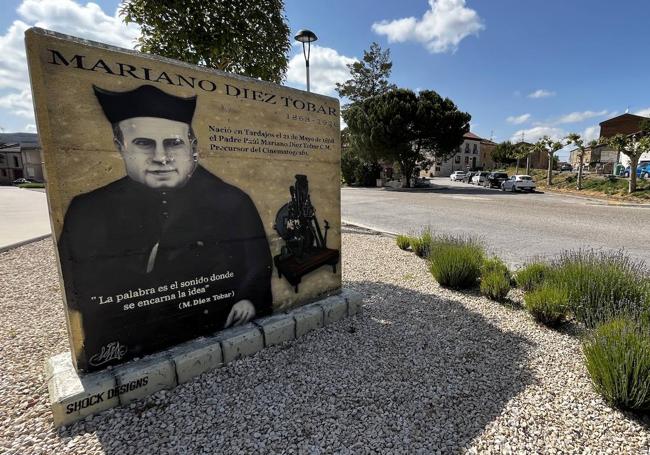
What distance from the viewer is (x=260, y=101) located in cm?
305

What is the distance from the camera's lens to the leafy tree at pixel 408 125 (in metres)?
30.4

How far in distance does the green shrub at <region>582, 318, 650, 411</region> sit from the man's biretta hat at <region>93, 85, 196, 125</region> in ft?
11.6

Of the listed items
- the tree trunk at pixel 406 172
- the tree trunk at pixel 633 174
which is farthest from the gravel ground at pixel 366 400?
the tree trunk at pixel 406 172

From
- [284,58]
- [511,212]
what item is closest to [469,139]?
Answer: [511,212]

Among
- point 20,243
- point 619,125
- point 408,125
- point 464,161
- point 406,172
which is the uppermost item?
point 619,125

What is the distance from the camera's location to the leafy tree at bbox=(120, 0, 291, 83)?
5.24 m

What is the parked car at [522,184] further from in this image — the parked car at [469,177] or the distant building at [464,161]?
the distant building at [464,161]

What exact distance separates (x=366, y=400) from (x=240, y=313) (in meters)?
1.39

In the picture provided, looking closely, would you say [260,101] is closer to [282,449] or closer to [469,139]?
[282,449]

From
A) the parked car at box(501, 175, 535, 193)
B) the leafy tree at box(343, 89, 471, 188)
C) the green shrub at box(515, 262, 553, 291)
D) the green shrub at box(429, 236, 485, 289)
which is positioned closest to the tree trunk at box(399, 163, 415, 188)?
the leafy tree at box(343, 89, 471, 188)

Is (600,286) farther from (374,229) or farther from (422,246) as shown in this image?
(374,229)
